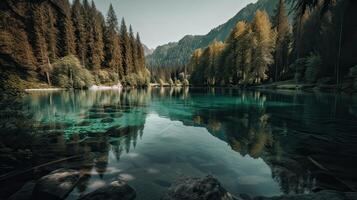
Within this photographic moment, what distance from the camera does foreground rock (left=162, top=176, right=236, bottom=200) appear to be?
11.5 feet

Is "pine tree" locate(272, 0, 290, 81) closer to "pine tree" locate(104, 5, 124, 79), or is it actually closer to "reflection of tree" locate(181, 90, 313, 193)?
"reflection of tree" locate(181, 90, 313, 193)

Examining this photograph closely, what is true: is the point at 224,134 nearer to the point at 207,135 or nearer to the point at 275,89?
the point at 207,135

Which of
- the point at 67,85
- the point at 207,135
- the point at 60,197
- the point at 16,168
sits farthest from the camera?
the point at 67,85

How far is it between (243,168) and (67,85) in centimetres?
4728

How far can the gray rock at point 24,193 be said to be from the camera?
3.90 m

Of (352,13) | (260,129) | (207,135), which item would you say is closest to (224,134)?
(207,135)

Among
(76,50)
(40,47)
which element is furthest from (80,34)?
(40,47)

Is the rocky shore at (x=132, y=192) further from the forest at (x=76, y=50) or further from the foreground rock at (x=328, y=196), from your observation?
the forest at (x=76, y=50)

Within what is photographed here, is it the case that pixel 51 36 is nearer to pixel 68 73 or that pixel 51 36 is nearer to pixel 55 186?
pixel 68 73

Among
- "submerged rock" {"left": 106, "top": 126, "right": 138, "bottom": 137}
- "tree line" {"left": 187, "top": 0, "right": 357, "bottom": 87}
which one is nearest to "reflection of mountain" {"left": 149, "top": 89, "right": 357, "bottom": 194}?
"submerged rock" {"left": 106, "top": 126, "right": 138, "bottom": 137}

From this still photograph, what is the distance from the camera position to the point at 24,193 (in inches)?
161

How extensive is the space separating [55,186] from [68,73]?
46625mm

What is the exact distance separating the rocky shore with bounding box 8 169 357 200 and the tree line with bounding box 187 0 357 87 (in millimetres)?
29708

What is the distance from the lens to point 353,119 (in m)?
11.5
